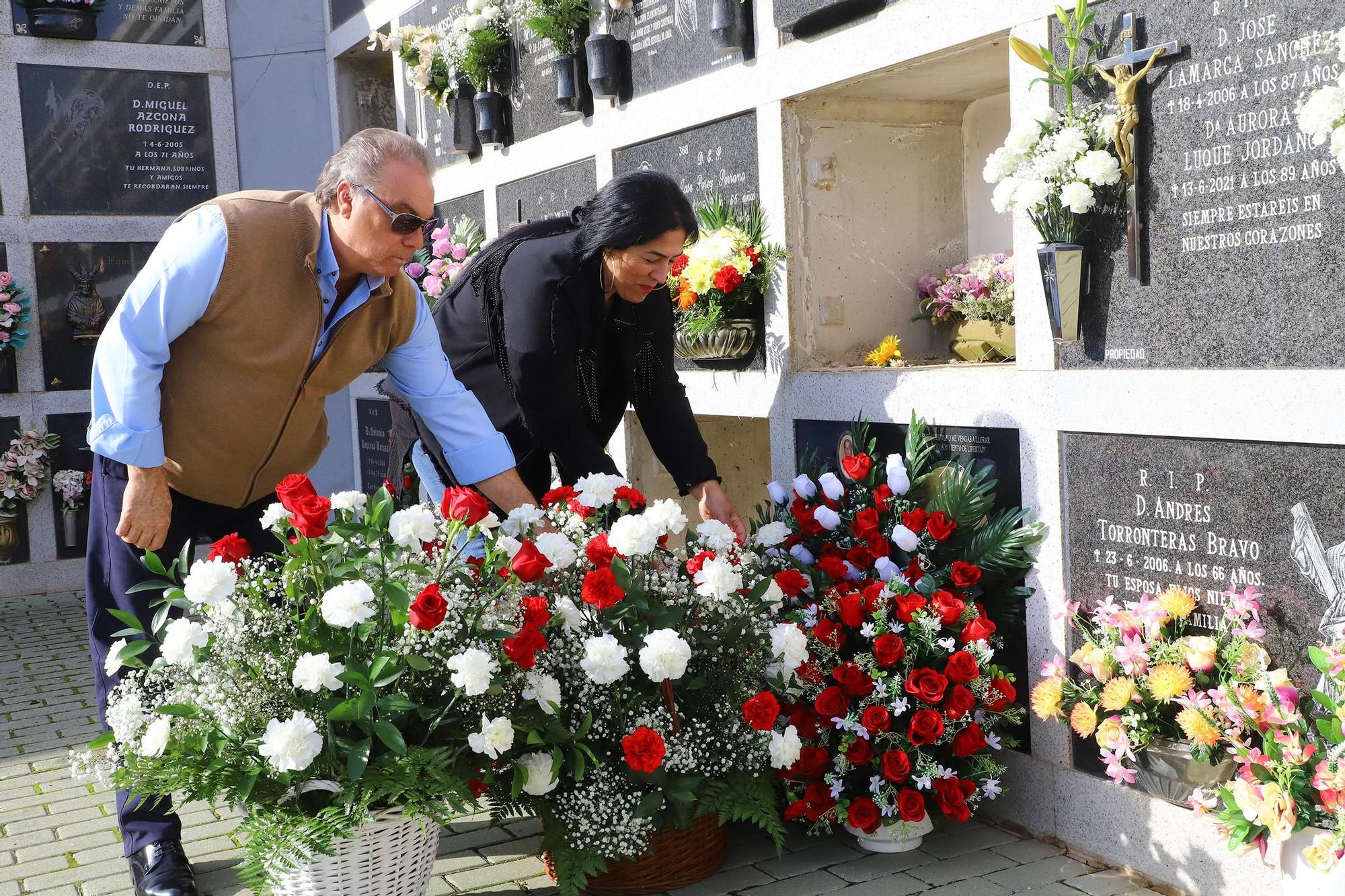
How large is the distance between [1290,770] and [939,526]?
103 cm

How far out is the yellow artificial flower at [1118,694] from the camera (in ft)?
8.67

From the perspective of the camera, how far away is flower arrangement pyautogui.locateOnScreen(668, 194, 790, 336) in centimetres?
390

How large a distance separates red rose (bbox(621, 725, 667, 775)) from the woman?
0.85 meters

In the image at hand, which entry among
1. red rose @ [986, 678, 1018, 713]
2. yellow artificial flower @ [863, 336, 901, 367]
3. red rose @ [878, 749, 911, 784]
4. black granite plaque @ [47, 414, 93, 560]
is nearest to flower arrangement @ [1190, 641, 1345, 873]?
red rose @ [986, 678, 1018, 713]

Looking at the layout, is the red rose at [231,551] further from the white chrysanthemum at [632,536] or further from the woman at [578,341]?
the woman at [578,341]

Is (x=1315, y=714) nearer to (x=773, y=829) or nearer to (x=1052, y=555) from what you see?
(x=1052, y=555)

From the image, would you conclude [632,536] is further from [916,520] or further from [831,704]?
[916,520]

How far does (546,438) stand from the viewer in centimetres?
316

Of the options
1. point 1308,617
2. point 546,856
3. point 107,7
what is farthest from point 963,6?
point 107,7

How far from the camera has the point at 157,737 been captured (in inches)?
91.2

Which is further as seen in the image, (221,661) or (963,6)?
(963,6)

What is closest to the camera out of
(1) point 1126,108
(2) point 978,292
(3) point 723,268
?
(1) point 1126,108

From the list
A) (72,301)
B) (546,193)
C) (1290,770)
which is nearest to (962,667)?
(1290,770)

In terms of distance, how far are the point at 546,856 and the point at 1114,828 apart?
4.39 ft
